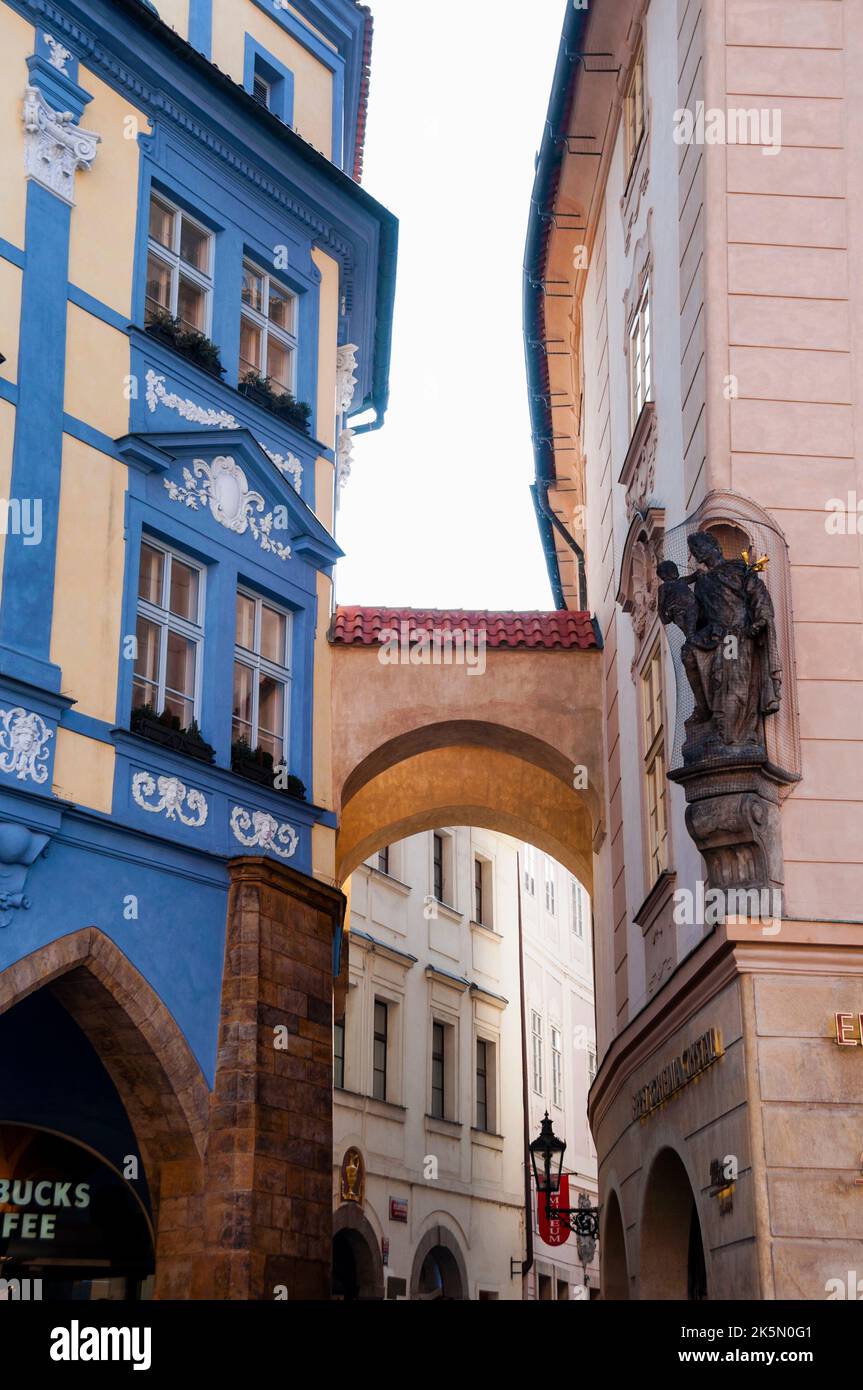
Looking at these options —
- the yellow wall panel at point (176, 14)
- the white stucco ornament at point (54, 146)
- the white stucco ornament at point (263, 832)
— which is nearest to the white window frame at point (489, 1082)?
the white stucco ornament at point (263, 832)

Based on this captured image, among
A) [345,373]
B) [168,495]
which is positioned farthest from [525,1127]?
[168,495]

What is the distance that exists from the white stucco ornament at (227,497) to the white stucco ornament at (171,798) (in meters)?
2.54

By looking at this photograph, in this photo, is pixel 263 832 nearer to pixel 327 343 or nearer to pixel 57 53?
pixel 327 343

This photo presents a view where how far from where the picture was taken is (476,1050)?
32562mm

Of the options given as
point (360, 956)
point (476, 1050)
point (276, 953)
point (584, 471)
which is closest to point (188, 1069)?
point (276, 953)

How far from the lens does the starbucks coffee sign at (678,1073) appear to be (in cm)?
1166

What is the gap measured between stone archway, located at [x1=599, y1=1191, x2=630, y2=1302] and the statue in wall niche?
23.4 feet

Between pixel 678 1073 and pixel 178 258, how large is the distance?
8.66 meters

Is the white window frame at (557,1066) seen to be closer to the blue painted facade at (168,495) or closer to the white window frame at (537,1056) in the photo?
the white window frame at (537,1056)

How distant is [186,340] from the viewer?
16.0 meters

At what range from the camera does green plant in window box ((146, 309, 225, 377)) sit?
1577 centimetres

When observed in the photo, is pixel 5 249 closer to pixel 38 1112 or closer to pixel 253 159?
pixel 253 159

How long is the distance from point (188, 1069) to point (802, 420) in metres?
6.88

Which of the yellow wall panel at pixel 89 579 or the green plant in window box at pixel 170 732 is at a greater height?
A: the yellow wall panel at pixel 89 579
